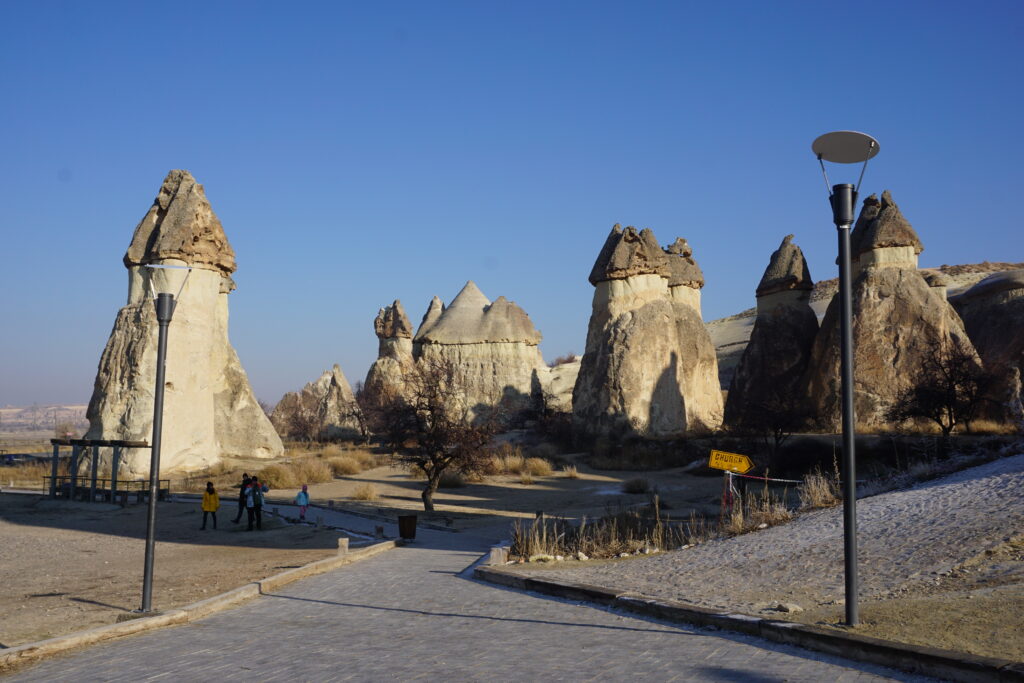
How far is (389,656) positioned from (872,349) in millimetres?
24512

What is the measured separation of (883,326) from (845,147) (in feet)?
74.3

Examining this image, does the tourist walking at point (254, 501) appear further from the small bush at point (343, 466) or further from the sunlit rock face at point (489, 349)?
the sunlit rock face at point (489, 349)

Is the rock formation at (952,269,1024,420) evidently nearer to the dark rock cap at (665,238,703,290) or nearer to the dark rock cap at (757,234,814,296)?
the dark rock cap at (757,234,814,296)

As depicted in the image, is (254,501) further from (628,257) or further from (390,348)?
(390,348)

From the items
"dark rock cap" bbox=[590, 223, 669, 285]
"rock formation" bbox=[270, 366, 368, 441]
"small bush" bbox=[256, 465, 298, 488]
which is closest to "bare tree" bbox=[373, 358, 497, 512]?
"small bush" bbox=[256, 465, 298, 488]

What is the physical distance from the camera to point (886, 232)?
93.9 feet

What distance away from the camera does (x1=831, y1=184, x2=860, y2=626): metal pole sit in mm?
6285

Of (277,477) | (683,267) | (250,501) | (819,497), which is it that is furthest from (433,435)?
(683,267)

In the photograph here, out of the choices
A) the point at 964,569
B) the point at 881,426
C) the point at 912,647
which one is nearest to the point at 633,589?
the point at 964,569

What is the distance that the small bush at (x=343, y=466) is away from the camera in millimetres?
30344

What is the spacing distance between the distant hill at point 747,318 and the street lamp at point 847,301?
43199 mm

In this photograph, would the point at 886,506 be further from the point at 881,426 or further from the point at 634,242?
the point at 634,242

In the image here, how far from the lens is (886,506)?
34.4 ft

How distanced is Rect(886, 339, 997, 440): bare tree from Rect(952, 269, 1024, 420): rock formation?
327cm
